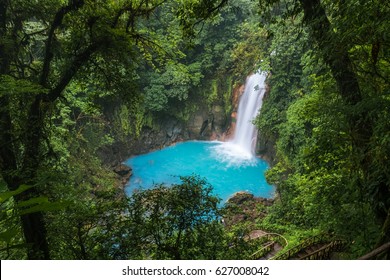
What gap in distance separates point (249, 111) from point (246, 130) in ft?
4.14

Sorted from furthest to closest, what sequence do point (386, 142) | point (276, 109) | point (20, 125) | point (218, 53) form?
point (218, 53) → point (276, 109) → point (20, 125) → point (386, 142)

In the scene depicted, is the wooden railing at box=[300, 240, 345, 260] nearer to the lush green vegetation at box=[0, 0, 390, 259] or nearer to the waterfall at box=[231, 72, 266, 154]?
the lush green vegetation at box=[0, 0, 390, 259]

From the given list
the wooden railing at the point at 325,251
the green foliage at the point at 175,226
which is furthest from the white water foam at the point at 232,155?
the green foliage at the point at 175,226

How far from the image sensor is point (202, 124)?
21.9 metres

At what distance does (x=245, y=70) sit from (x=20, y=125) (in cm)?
1474

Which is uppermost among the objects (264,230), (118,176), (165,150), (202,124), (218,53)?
(218,53)

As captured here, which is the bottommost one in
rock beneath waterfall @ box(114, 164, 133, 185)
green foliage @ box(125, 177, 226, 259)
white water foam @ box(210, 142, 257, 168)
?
green foliage @ box(125, 177, 226, 259)

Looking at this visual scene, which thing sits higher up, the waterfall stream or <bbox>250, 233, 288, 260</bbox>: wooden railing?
the waterfall stream

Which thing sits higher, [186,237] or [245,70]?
[245,70]

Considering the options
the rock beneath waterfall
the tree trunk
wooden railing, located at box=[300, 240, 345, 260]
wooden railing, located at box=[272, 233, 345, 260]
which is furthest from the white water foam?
the tree trunk

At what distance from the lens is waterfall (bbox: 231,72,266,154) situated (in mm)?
18406

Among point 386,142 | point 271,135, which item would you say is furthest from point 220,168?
point 386,142

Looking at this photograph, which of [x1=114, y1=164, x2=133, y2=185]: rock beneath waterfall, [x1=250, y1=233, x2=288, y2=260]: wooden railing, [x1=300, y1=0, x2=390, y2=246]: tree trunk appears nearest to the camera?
[x1=300, y1=0, x2=390, y2=246]: tree trunk

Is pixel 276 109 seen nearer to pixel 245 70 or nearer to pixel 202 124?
pixel 245 70
